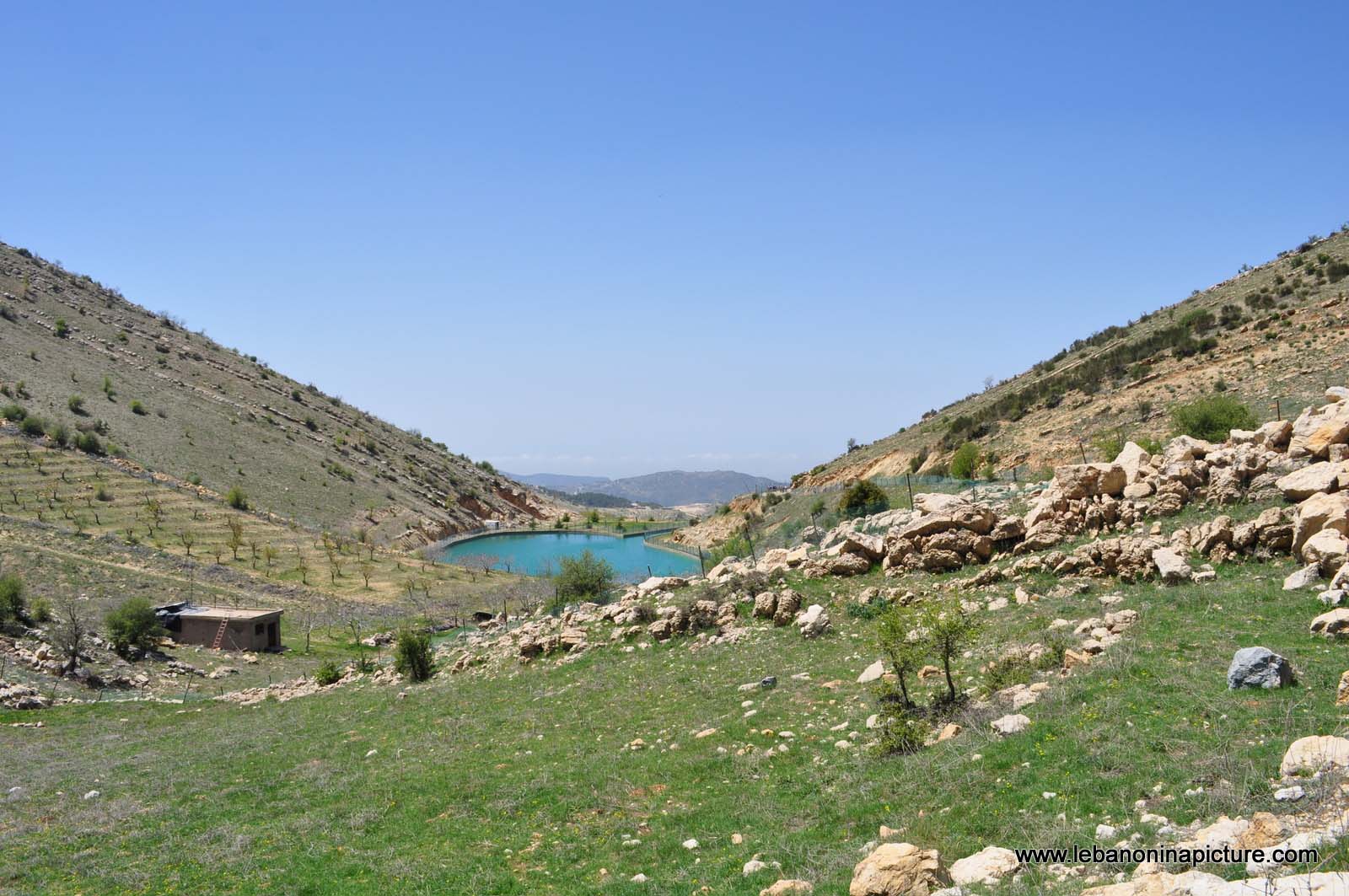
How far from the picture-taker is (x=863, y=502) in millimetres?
40500

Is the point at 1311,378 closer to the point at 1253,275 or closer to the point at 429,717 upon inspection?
the point at 1253,275

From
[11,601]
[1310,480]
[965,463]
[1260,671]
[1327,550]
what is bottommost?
[1260,671]

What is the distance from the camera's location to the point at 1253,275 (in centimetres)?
6378

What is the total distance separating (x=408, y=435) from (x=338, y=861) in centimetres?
13391

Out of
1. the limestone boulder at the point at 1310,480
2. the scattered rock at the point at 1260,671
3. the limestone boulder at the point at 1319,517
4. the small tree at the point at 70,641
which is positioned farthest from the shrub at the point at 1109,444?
the small tree at the point at 70,641

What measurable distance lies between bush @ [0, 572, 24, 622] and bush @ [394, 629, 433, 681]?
18.8 meters

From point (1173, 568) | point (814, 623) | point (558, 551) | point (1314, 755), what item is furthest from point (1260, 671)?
point (558, 551)

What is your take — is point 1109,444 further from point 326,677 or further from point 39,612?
point 39,612

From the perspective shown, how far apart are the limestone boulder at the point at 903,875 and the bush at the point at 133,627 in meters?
37.9

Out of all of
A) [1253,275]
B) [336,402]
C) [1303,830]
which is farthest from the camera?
[336,402]

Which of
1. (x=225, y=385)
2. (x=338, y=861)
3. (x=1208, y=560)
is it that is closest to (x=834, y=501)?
(x=1208, y=560)

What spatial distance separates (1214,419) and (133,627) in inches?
1876

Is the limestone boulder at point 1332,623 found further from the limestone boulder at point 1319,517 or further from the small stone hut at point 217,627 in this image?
the small stone hut at point 217,627

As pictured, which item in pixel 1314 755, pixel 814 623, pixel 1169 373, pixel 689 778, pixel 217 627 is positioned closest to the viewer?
pixel 1314 755
